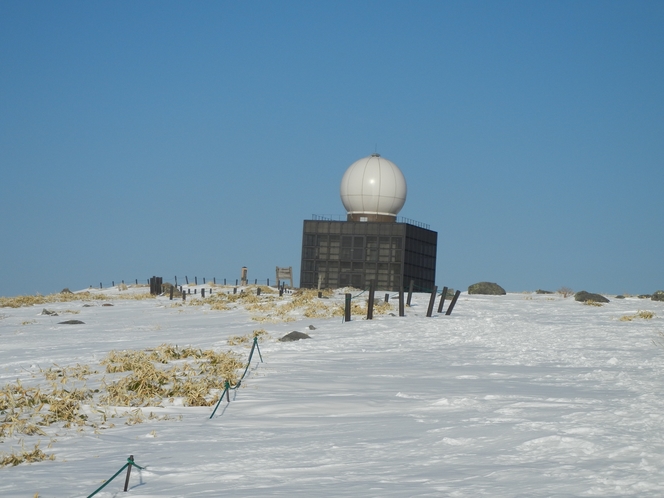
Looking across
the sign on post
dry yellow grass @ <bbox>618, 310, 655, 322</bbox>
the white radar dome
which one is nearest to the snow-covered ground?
dry yellow grass @ <bbox>618, 310, 655, 322</bbox>

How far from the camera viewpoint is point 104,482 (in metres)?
5.93

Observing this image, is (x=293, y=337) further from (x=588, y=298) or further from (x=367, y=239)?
(x=367, y=239)

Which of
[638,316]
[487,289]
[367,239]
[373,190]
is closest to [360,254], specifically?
[367,239]

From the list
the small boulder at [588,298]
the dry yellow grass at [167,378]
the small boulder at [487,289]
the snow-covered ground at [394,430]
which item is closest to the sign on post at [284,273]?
the small boulder at [487,289]

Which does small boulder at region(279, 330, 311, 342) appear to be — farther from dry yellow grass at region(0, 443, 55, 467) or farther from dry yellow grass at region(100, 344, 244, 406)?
dry yellow grass at region(0, 443, 55, 467)

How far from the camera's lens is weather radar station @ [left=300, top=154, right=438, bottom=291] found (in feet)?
180

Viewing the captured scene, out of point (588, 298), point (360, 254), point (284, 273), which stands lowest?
point (588, 298)

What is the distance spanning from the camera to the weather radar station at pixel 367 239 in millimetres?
54875

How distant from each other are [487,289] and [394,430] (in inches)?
1594

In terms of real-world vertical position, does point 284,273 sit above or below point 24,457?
above

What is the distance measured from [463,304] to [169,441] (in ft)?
77.0

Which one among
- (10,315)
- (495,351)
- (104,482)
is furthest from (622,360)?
(10,315)

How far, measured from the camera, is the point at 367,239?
5525 centimetres

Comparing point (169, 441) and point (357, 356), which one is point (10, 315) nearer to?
point (357, 356)
